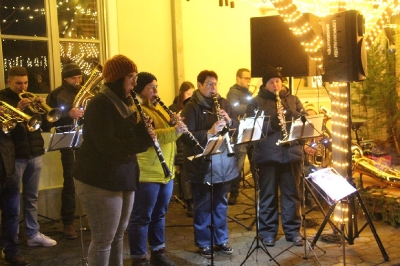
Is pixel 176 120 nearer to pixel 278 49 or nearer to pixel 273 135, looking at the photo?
pixel 273 135

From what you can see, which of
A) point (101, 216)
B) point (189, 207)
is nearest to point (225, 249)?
point (189, 207)

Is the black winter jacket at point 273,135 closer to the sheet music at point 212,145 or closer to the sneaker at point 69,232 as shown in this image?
the sheet music at point 212,145

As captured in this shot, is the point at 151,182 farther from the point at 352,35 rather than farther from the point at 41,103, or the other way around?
the point at 352,35

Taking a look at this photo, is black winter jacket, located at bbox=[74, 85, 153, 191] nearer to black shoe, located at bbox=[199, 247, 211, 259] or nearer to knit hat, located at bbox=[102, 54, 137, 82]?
knit hat, located at bbox=[102, 54, 137, 82]

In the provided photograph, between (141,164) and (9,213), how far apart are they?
5.41 feet

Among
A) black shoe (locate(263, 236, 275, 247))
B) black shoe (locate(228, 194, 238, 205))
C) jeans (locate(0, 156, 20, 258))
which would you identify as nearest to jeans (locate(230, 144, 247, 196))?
black shoe (locate(228, 194, 238, 205))

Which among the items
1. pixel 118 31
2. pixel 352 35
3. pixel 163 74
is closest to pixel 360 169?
pixel 352 35

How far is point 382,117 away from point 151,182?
8.14m

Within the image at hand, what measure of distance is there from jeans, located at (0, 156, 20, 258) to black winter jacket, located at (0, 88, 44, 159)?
13.8 inches

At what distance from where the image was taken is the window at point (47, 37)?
654 cm

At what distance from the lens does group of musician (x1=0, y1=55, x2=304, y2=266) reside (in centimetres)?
343

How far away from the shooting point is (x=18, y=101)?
5.32 metres

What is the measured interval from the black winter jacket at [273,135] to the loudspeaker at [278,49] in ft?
3.74

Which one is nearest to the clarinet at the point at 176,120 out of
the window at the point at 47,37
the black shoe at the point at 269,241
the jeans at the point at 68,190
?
the black shoe at the point at 269,241
